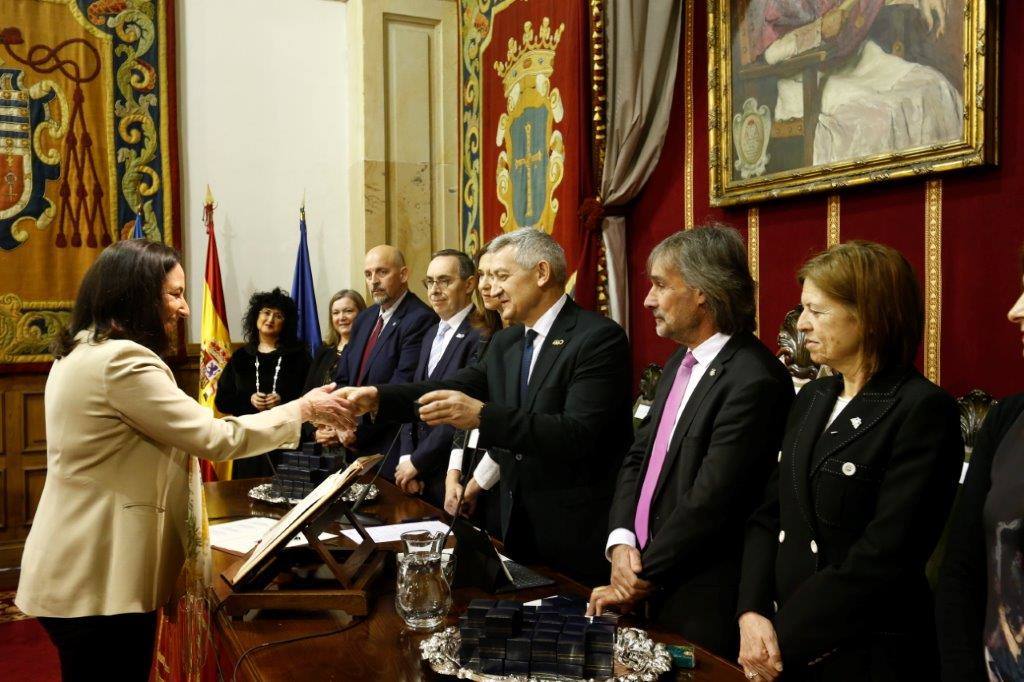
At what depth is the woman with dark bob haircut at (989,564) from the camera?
4.28 ft

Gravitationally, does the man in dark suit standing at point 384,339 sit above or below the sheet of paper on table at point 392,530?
above

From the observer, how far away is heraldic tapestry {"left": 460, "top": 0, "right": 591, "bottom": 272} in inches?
171

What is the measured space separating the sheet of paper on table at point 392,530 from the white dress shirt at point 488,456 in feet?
0.94

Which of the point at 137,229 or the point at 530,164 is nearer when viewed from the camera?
the point at 530,164

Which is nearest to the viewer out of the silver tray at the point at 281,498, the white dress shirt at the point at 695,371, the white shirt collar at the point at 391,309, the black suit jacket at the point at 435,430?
the white dress shirt at the point at 695,371

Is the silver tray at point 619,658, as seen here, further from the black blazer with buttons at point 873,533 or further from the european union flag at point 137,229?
the european union flag at point 137,229

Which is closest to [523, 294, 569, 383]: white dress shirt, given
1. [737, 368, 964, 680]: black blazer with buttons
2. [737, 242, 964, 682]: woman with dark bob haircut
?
[737, 242, 964, 682]: woman with dark bob haircut

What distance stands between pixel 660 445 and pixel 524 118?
10.7ft

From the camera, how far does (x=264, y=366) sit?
16.5ft

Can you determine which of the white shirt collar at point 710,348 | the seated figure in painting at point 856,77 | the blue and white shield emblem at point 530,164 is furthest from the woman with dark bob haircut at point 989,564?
the blue and white shield emblem at point 530,164

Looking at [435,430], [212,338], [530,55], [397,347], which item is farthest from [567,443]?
[212,338]

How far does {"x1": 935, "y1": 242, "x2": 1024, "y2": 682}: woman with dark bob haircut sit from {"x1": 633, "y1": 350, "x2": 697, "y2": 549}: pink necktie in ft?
2.43

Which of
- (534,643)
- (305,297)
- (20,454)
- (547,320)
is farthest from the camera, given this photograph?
(305,297)

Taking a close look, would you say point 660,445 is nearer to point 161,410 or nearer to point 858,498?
point 858,498
